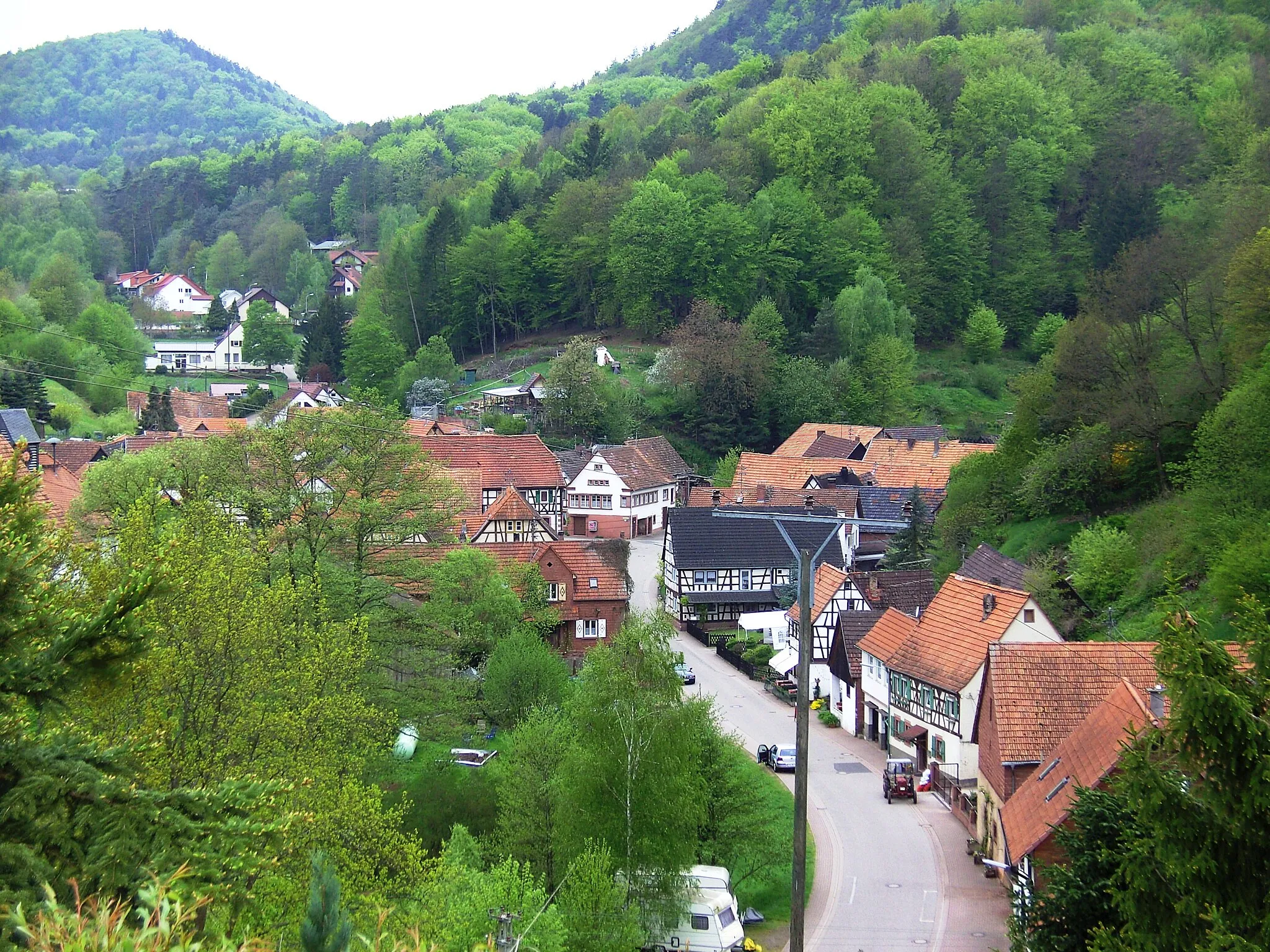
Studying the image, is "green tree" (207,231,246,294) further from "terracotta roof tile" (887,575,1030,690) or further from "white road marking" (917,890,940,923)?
"white road marking" (917,890,940,923)

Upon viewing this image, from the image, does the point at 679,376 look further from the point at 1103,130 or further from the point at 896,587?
the point at 1103,130

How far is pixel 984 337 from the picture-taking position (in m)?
76.3

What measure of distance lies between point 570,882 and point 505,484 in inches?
1347

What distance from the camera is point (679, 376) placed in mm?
65062

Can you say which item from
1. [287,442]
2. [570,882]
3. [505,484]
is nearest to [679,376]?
[505,484]

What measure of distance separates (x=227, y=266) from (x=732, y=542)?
328 feet

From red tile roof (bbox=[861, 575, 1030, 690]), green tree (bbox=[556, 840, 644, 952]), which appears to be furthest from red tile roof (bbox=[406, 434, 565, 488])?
green tree (bbox=[556, 840, 644, 952])

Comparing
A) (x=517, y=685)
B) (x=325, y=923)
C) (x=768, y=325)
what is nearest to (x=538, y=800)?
(x=517, y=685)

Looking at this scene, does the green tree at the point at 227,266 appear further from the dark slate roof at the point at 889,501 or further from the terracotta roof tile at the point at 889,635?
the terracotta roof tile at the point at 889,635

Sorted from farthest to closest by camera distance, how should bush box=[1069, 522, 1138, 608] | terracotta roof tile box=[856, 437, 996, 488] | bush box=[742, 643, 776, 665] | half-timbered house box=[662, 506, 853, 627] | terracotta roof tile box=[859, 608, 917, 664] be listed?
terracotta roof tile box=[856, 437, 996, 488]
half-timbered house box=[662, 506, 853, 627]
bush box=[742, 643, 776, 665]
bush box=[1069, 522, 1138, 608]
terracotta roof tile box=[859, 608, 917, 664]

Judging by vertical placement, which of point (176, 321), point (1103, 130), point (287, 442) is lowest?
point (176, 321)

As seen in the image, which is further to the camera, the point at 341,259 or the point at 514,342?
the point at 341,259

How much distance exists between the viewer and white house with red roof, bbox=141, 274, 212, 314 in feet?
385

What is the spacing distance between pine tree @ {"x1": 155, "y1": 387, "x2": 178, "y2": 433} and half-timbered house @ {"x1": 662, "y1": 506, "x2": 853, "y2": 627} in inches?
1258
